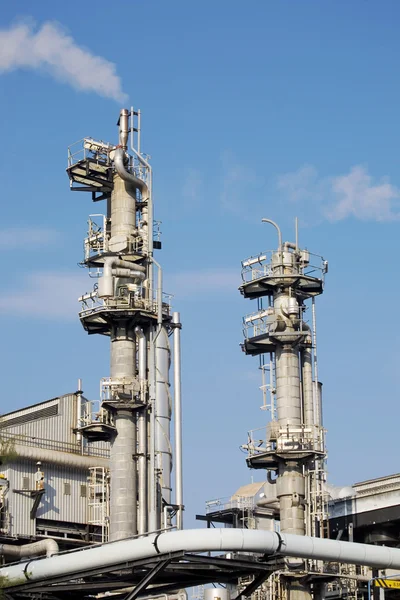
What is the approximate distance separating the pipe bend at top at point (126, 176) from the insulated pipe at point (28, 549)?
19724mm

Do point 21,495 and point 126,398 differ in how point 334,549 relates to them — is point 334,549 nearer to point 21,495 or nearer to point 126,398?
point 126,398

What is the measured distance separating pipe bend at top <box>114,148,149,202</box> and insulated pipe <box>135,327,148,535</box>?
27.6 feet

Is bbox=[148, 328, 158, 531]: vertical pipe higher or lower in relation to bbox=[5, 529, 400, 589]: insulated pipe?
higher

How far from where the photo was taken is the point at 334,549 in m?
48.1

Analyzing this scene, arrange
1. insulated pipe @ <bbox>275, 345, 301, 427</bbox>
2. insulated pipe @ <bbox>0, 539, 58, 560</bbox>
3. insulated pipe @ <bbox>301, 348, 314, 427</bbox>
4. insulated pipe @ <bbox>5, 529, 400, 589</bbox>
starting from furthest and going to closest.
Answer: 1. insulated pipe @ <bbox>301, 348, 314, 427</bbox>
2. insulated pipe @ <bbox>275, 345, 301, 427</bbox>
3. insulated pipe @ <bbox>0, 539, 58, 560</bbox>
4. insulated pipe @ <bbox>5, 529, 400, 589</bbox>

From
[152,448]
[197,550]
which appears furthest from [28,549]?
[197,550]

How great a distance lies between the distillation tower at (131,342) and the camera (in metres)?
60.0

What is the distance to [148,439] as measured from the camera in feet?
202

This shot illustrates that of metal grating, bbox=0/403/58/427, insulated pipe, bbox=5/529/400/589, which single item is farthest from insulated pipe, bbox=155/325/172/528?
insulated pipe, bbox=5/529/400/589

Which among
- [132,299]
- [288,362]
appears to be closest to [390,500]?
[288,362]

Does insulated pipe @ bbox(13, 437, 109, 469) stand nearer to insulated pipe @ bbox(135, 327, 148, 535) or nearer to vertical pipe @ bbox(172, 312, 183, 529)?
insulated pipe @ bbox(135, 327, 148, 535)

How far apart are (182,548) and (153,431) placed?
55.4 ft

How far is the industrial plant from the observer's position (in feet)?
198

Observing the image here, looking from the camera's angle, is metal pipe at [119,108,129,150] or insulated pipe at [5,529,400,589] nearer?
insulated pipe at [5,529,400,589]
